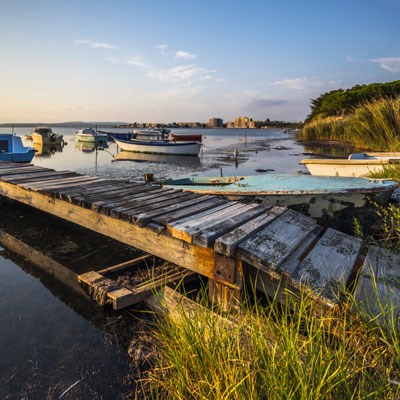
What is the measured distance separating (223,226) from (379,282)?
5.76 ft

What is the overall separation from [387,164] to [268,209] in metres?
5.50

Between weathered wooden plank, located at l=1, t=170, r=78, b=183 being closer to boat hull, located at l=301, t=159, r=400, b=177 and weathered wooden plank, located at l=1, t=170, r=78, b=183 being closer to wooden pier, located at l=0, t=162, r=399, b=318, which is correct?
wooden pier, located at l=0, t=162, r=399, b=318

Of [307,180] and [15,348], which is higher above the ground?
[307,180]

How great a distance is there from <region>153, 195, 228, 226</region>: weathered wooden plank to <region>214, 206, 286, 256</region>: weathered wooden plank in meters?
0.77

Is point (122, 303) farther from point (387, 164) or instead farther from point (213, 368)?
point (387, 164)

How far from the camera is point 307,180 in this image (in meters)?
6.93

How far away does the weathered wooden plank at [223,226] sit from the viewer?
3.29m

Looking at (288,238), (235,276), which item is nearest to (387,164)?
(288,238)

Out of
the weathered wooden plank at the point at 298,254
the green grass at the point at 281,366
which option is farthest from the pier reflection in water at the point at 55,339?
the weathered wooden plank at the point at 298,254

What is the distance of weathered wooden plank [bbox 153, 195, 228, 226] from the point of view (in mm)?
3895

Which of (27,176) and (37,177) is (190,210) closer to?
(37,177)

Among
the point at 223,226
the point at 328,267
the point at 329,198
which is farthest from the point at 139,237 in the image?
the point at 329,198

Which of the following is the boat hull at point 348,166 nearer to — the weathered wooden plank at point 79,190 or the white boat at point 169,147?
the weathered wooden plank at point 79,190

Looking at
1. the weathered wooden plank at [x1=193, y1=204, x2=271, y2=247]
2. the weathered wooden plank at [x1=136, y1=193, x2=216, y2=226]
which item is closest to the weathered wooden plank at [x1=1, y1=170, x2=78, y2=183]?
the weathered wooden plank at [x1=136, y1=193, x2=216, y2=226]
